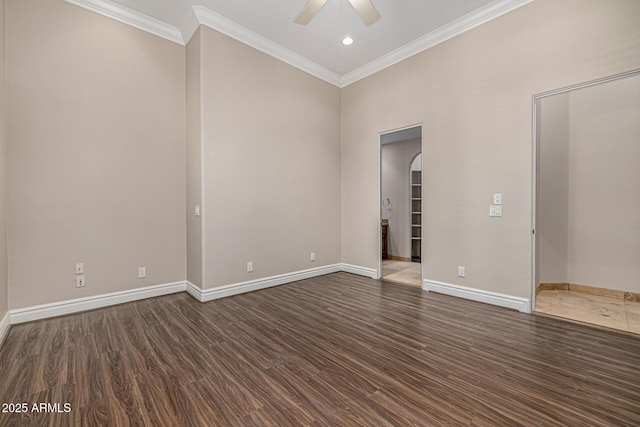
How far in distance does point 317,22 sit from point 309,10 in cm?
113

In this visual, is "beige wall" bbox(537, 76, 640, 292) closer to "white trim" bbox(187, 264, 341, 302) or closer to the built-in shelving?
the built-in shelving

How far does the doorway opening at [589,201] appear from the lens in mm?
3600

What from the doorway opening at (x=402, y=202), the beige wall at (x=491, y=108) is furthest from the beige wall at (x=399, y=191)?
the beige wall at (x=491, y=108)

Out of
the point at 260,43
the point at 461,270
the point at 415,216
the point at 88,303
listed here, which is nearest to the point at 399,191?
the point at 415,216

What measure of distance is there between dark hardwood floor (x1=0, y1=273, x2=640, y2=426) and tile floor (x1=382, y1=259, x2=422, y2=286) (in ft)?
4.31

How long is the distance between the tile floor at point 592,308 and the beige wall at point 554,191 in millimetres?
371

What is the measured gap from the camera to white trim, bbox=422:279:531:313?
317cm

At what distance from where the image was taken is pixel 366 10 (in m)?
2.56

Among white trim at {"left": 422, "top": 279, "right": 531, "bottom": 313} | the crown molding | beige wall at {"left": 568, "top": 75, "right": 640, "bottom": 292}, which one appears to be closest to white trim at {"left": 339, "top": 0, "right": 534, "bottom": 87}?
beige wall at {"left": 568, "top": 75, "right": 640, "bottom": 292}

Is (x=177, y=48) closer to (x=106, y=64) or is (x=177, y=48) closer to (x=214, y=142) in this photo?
(x=106, y=64)

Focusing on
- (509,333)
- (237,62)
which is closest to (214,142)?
(237,62)

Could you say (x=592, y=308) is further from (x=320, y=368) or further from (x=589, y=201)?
(x=320, y=368)

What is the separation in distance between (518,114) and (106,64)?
15.8 feet

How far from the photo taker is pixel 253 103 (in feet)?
13.1
